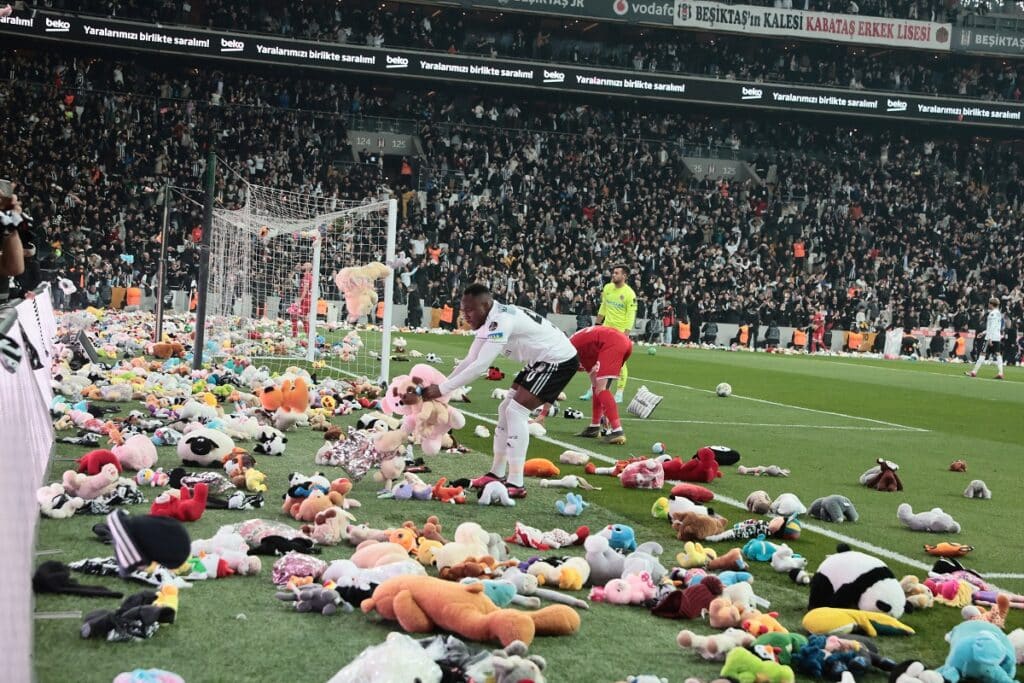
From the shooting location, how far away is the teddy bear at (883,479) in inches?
396

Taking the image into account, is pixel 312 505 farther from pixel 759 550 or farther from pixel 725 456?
pixel 725 456

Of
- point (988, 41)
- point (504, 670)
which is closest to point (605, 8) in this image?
point (988, 41)

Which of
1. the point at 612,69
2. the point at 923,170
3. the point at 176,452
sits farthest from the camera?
the point at 923,170

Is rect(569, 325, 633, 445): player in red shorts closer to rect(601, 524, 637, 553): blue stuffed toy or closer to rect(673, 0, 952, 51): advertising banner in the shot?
rect(601, 524, 637, 553): blue stuffed toy

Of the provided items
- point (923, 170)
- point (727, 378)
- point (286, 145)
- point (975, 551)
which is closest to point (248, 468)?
point (975, 551)

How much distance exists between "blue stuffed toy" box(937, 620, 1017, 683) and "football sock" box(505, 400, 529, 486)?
4.46m

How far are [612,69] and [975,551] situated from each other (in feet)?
148

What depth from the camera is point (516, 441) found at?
349 inches

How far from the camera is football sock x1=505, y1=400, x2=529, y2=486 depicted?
8.88 meters

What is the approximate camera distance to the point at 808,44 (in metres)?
55.8

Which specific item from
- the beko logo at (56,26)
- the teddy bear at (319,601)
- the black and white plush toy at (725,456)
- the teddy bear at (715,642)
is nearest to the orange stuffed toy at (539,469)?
the black and white plush toy at (725,456)

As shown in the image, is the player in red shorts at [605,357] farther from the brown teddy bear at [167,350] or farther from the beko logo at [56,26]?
the beko logo at [56,26]

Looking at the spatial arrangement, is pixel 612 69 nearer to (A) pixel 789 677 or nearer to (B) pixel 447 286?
(B) pixel 447 286

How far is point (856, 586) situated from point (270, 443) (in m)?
5.78
